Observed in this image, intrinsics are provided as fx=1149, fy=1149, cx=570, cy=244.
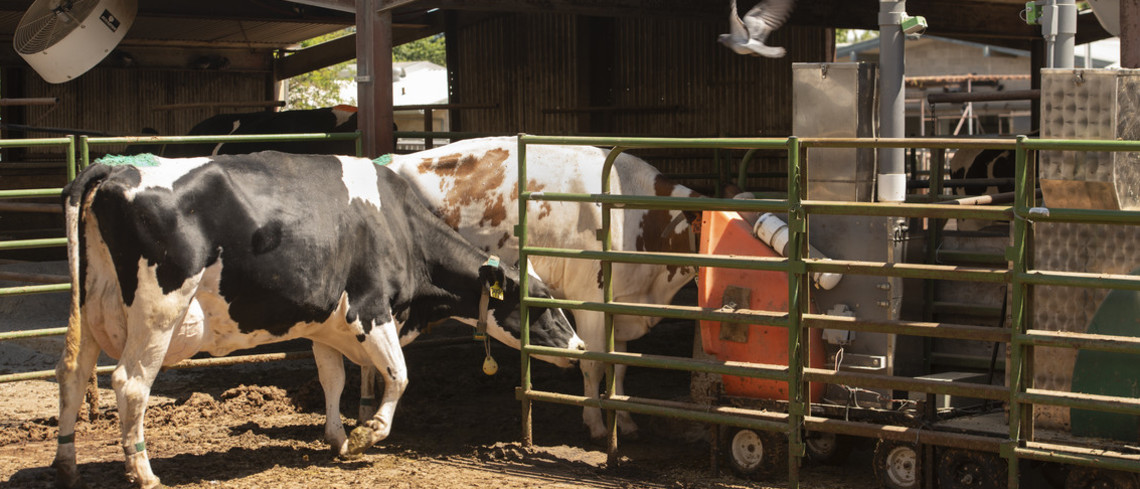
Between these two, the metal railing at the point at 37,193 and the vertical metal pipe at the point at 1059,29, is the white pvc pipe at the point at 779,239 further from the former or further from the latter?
the metal railing at the point at 37,193

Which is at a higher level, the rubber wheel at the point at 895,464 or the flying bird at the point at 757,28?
the flying bird at the point at 757,28

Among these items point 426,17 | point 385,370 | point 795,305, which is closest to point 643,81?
point 426,17

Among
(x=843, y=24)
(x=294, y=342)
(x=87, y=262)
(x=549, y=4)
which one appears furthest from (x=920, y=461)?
(x=843, y=24)

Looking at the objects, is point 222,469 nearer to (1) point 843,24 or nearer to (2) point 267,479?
(2) point 267,479

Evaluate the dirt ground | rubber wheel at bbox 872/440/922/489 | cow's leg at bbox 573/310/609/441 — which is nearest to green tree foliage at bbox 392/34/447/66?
the dirt ground

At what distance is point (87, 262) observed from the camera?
5.46 m

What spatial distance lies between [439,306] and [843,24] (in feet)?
19.7

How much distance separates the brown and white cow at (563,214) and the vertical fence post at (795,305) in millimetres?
1619

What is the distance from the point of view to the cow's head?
251 inches

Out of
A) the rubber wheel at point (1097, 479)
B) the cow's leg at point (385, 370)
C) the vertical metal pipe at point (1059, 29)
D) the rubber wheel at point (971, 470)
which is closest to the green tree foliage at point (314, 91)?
the cow's leg at point (385, 370)

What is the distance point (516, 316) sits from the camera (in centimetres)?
653

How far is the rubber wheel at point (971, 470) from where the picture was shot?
488cm

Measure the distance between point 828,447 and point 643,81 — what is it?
7.74 meters

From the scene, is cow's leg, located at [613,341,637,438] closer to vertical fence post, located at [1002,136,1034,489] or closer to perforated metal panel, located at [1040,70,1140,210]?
vertical fence post, located at [1002,136,1034,489]
